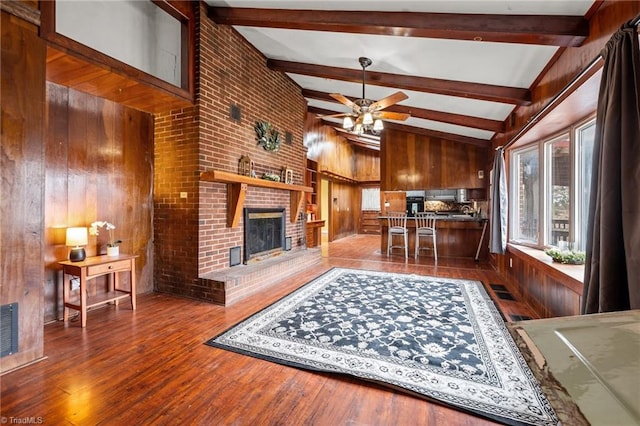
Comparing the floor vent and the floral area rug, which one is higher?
the floor vent

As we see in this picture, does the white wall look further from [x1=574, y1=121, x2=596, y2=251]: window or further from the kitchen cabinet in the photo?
the kitchen cabinet

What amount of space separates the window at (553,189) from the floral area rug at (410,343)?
1.15 m

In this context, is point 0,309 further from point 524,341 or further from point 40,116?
point 524,341

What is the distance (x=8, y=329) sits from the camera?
1.97m

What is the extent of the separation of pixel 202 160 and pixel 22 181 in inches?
65.8

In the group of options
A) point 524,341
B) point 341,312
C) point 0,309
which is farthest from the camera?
point 341,312

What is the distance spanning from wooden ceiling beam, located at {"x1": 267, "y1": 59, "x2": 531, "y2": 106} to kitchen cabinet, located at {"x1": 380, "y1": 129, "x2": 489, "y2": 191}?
9.94 feet

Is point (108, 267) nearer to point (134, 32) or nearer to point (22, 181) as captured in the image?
point (22, 181)

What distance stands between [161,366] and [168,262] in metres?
1.90

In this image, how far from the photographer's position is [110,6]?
2756mm

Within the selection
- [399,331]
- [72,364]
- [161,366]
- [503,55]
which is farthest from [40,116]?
[503,55]

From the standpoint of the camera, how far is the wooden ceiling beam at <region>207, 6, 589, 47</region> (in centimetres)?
210

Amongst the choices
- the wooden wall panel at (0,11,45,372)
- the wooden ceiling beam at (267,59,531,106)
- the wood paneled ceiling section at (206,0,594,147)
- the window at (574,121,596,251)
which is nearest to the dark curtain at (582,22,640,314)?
the wood paneled ceiling section at (206,0,594,147)

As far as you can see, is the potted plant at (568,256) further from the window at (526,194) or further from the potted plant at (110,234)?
the potted plant at (110,234)
